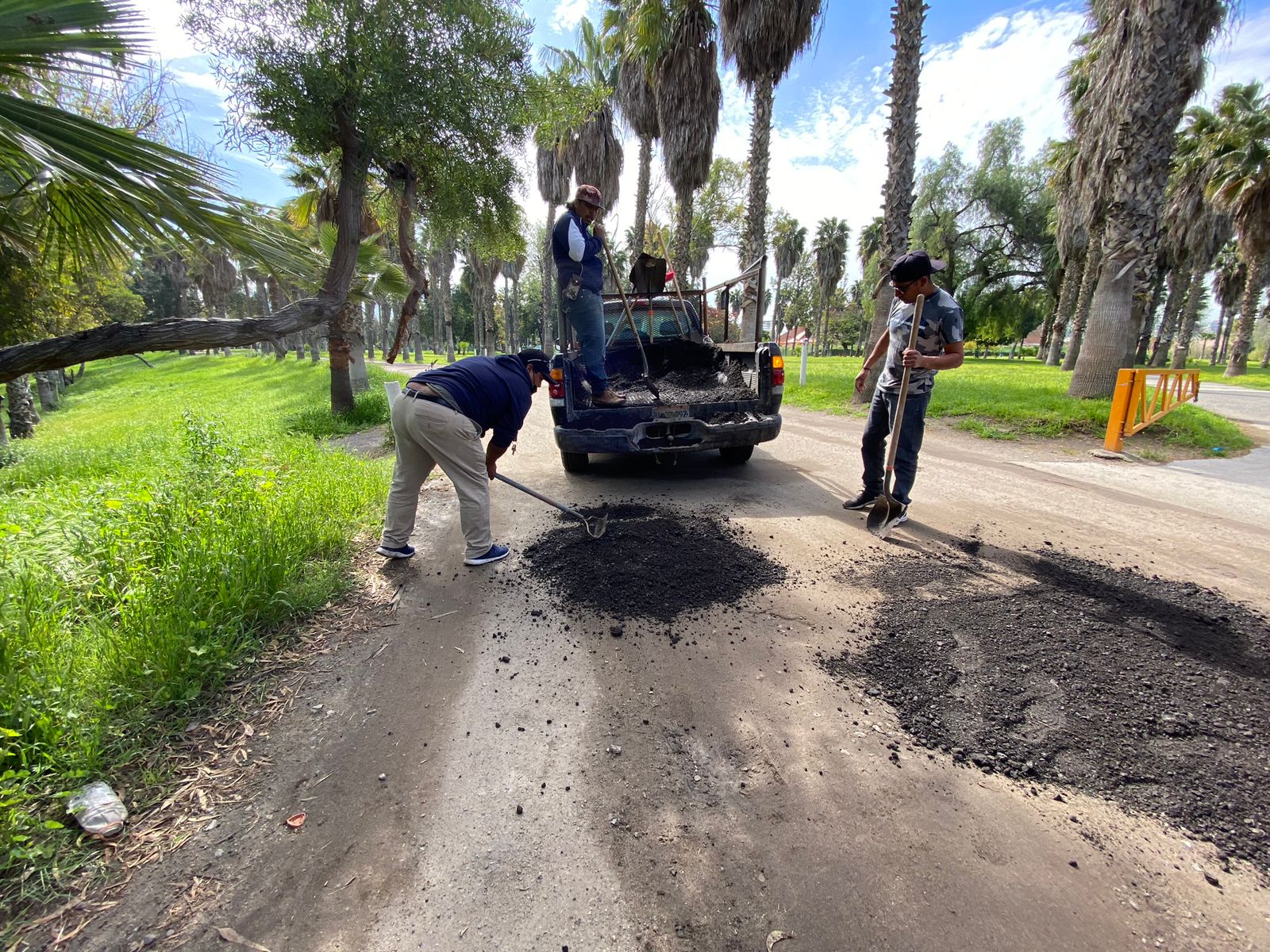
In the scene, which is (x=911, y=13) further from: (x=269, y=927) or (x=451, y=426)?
(x=269, y=927)

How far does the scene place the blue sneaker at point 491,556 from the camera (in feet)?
Answer: 12.1

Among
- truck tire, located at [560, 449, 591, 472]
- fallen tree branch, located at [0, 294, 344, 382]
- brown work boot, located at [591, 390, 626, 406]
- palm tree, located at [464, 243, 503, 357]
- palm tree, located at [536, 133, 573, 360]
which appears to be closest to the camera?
fallen tree branch, located at [0, 294, 344, 382]

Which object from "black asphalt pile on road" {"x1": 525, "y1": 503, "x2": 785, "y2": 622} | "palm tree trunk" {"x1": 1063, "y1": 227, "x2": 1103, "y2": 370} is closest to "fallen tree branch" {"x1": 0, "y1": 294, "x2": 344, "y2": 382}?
"black asphalt pile on road" {"x1": 525, "y1": 503, "x2": 785, "y2": 622}

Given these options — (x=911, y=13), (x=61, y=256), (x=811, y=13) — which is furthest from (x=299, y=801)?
(x=811, y=13)

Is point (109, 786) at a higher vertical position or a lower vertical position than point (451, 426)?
lower

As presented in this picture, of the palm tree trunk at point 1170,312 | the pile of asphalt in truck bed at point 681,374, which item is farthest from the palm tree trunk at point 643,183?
the palm tree trunk at point 1170,312

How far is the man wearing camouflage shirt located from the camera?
12.5 feet

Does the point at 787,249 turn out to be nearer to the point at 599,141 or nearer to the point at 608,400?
the point at 599,141

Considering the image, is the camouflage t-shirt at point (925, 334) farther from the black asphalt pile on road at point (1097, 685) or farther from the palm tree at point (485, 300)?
the palm tree at point (485, 300)

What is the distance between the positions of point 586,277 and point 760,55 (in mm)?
10145

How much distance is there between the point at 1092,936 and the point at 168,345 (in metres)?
4.41

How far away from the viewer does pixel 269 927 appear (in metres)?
1.40

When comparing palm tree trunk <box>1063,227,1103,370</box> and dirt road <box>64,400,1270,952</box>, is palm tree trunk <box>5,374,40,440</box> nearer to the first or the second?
dirt road <box>64,400,1270,952</box>

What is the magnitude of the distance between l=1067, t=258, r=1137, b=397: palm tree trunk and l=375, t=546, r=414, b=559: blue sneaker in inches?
391
